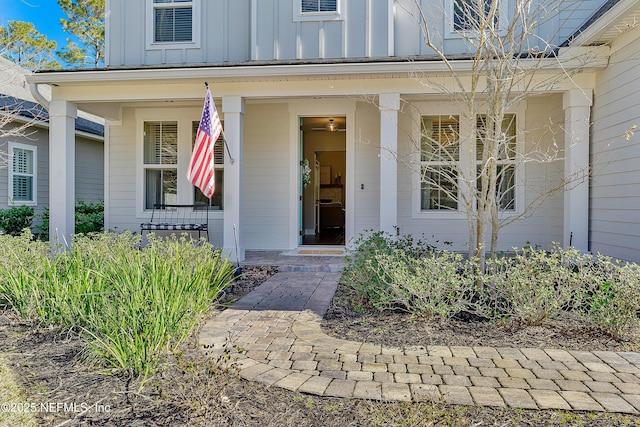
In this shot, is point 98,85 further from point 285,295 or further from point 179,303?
point 179,303

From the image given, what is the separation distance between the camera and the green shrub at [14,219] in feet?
30.3

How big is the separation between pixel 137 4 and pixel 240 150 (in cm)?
366

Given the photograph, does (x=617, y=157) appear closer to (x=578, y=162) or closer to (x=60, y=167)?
(x=578, y=162)

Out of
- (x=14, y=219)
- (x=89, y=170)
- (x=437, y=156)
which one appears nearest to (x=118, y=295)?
(x=437, y=156)

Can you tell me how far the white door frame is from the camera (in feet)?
26.7

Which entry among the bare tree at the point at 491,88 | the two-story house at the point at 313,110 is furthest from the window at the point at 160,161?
the bare tree at the point at 491,88

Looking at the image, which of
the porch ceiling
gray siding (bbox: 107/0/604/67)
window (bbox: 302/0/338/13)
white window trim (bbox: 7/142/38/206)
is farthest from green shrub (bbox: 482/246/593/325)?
white window trim (bbox: 7/142/38/206)

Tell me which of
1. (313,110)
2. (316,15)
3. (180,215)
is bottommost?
(180,215)

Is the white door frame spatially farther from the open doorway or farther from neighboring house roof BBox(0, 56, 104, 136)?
neighboring house roof BBox(0, 56, 104, 136)

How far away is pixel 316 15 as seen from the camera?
24.8 ft

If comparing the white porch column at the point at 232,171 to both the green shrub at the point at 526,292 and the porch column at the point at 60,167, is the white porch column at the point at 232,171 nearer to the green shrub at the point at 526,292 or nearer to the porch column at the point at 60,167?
the porch column at the point at 60,167

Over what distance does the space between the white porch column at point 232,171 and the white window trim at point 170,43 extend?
1.88 metres

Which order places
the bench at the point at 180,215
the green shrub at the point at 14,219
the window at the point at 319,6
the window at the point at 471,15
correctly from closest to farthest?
the window at the point at 471,15
the window at the point at 319,6
the bench at the point at 180,215
the green shrub at the point at 14,219

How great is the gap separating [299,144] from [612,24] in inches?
196
